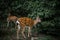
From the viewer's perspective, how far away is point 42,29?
10578 mm

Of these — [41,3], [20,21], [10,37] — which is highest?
[41,3]

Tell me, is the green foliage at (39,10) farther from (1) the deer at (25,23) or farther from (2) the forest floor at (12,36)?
(2) the forest floor at (12,36)

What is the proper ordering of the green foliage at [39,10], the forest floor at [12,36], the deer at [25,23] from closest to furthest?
1. the green foliage at [39,10]
2. the forest floor at [12,36]
3. the deer at [25,23]

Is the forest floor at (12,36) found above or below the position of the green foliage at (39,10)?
below

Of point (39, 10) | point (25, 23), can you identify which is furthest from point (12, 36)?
point (39, 10)

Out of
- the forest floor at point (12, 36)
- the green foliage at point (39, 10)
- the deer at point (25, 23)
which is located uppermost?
the green foliage at point (39, 10)

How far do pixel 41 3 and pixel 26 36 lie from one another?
167 centimetres

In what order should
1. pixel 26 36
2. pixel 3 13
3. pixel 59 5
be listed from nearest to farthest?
pixel 59 5 < pixel 26 36 < pixel 3 13

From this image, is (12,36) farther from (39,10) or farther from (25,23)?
(39,10)

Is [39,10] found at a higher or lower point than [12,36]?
higher

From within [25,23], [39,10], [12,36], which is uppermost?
[39,10]

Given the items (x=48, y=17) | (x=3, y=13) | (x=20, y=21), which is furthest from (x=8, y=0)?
(x=48, y=17)

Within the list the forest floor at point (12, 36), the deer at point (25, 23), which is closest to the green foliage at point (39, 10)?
the deer at point (25, 23)

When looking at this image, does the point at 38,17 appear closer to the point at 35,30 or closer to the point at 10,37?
the point at 35,30
